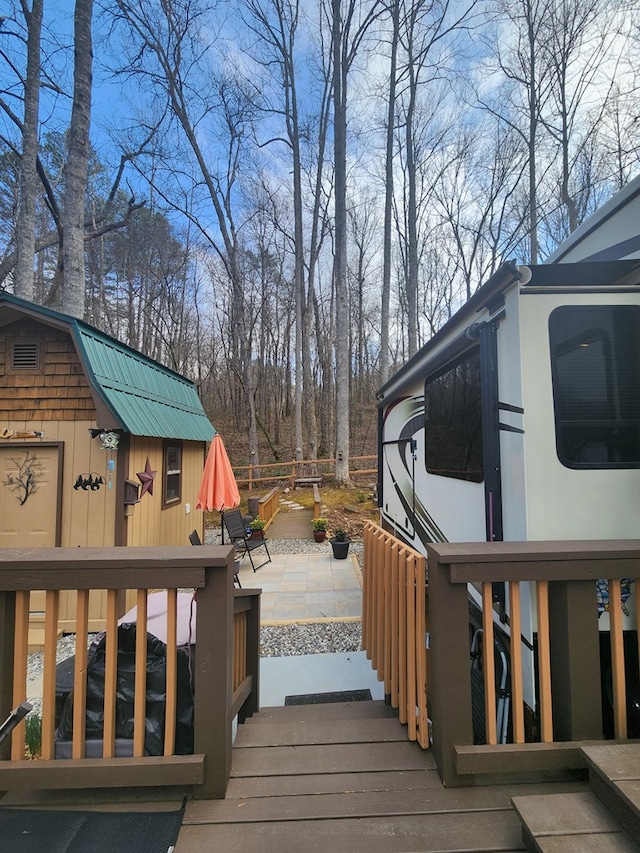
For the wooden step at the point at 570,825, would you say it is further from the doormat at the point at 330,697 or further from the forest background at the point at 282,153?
the forest background at the point at 282,153

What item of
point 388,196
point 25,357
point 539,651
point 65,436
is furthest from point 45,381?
point 388,196

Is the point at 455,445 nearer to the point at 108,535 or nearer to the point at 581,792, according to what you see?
the point at 581,792

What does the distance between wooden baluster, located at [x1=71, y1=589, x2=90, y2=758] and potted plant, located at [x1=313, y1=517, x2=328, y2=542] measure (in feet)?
21.9

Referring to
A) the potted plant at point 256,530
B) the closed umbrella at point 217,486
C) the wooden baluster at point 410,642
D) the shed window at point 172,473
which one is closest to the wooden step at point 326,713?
the wooden baluster at point 410,642

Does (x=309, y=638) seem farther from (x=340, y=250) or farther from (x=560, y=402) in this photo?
(x=340, y=250)

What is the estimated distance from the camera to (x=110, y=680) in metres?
1.48

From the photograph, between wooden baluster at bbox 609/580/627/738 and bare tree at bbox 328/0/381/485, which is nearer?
wooden baluster at bbox 609/580/627/738

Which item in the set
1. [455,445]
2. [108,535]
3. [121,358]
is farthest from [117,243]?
[455,445]

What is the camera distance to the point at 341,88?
1147cm

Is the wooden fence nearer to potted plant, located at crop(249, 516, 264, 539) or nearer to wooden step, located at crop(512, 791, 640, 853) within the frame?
potted plant, located at crop(249, 516, 264, 539)

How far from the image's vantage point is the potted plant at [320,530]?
7.99 meters

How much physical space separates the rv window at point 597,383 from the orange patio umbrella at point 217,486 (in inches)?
174

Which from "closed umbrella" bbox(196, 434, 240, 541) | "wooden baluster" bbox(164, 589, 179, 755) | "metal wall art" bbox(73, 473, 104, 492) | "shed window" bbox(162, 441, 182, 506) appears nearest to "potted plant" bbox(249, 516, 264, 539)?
"shed window" bbox(162, 441, 182, 506)

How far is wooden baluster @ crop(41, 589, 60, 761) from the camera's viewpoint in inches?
55.7
